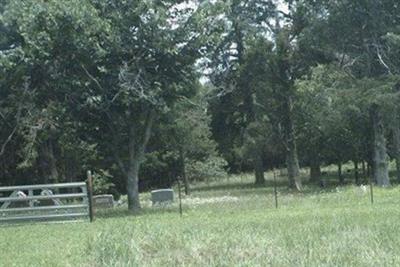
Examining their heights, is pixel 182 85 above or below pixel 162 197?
above

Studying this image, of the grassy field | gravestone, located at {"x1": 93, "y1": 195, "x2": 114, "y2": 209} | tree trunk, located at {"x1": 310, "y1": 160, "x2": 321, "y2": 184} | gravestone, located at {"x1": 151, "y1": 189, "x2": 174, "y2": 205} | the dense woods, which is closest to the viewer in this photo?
the grassy field

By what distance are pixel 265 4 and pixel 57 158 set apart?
55.4 feet

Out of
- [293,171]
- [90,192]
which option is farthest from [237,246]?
[293,171]

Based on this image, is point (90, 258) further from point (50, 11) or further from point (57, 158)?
point (57, 158)

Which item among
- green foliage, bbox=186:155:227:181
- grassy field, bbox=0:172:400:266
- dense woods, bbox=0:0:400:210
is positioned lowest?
grassy field, bbox=0:172:400:266

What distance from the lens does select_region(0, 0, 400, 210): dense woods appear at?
24906 millimetres

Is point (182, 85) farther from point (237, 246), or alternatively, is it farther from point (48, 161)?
point (237, 246)

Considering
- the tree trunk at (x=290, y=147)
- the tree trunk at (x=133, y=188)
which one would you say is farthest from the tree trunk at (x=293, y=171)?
the tree trunk at (x=133, y=188)

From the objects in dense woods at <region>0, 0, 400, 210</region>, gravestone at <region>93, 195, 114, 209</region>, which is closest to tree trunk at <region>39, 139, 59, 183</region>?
dense woods at <region>0, 0, 400, 210</region>

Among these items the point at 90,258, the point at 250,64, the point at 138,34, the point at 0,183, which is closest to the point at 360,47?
the point at 250,64

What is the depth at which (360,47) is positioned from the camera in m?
37.4

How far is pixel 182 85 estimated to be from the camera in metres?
26.8

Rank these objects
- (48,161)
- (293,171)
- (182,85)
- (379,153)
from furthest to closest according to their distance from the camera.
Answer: (293,171), (48,161), (379,153), (182,85)

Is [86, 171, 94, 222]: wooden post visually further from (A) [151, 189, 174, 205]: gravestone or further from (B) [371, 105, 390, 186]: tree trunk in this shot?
(B) [371, 105, 390, 186]: tree trunk
